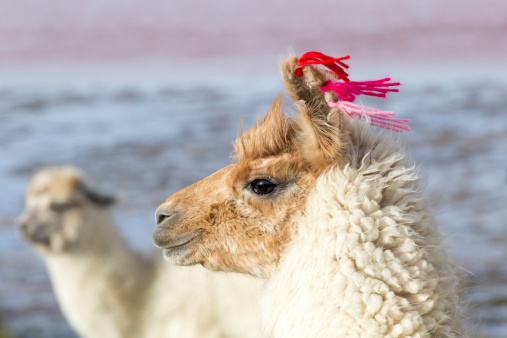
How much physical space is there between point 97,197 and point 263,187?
399cm

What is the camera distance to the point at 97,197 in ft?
19.4

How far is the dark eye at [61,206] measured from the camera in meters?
5.80

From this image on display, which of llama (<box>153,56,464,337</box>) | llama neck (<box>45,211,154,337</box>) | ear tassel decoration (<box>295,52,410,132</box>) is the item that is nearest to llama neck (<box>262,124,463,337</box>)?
llama (<box>153,56,464,337</box>)

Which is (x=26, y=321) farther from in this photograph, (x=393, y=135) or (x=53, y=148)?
(x=393, y=135)

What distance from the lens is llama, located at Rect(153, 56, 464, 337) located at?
1.89 m

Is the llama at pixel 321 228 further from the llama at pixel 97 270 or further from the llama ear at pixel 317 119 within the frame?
the llama at pixel 97 270

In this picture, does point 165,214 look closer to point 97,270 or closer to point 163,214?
point 163,214

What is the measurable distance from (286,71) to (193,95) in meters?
11.7

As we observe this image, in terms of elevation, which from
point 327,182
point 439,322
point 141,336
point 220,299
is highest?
point 327,182

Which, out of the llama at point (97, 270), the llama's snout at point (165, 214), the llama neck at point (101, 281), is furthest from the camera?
the llama neck at point (101, 281)

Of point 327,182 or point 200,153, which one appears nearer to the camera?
point 327,182

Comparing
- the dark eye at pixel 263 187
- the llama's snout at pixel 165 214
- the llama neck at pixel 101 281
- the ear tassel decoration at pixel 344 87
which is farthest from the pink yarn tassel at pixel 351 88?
the llama neck at pixel 101 281

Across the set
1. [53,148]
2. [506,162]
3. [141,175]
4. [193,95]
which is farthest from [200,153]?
[506,162]

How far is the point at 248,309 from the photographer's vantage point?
4652 millimetres
